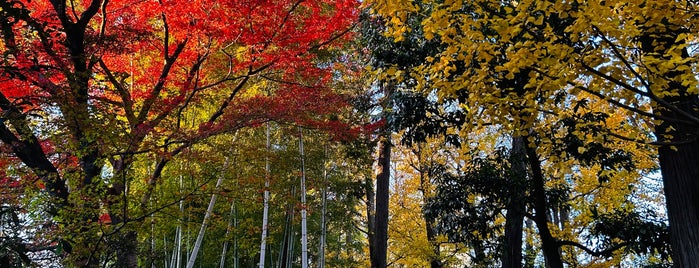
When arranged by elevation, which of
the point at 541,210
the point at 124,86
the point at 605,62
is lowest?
the point at 541,210

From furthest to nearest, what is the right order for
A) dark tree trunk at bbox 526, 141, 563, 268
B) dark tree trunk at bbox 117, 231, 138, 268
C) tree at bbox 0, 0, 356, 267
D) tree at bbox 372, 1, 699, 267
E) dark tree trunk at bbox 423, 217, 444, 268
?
dark tree trunk at bbox 423, 217, 444, 268 < dark tree trunk at bbox 526, 141, 563, 268 < dark tree trunk at bbox 117, 231, 138, 268 < tree at bbox 0, 0, 356, 267 < tree at bbox 372, 1, 699, 267

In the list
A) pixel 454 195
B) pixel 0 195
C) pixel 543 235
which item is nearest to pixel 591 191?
pixel 543 235

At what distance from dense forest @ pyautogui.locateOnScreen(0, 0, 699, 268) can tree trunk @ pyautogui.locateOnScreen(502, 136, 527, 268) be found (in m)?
0.02

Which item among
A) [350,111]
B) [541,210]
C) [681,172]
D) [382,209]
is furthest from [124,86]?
[681,172]

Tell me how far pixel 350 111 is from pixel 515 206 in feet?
15.0

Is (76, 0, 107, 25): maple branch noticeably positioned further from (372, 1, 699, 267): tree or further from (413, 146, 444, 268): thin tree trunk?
(413, 146, 444, 268): thin tree trunk

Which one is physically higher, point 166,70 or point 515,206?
point 166,70

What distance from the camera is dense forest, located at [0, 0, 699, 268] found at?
2.66m

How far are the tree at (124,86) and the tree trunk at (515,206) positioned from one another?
104 inches

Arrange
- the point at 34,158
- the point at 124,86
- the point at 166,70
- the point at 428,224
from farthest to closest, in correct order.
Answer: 1. the point at 428,224
2. the point at 166,70
3. the point at 124,86
4. the point at 34,158

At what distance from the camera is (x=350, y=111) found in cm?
940

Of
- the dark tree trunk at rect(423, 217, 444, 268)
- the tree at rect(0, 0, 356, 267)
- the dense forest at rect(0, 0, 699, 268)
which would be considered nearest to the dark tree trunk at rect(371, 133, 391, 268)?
the dense forest at rect(0, 0, 699, 268)

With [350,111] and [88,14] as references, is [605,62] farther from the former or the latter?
[350,111]

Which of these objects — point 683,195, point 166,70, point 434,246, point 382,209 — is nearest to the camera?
point 683,195
